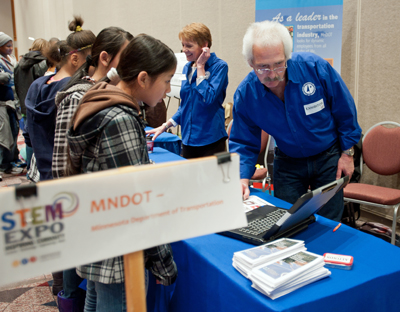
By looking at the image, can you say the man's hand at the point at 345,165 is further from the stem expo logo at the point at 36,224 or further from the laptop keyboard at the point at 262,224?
the stem expo logo at the point at 36,224

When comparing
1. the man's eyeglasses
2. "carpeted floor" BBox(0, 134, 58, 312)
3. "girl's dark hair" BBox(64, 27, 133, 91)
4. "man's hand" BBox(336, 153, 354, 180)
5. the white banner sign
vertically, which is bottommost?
"carpeted floor" BBox(0, 134, 58, 312)

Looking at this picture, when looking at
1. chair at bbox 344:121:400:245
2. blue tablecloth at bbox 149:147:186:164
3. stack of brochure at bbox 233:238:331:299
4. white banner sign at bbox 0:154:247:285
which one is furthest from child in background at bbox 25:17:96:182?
chair at bbox 344:121:400:245

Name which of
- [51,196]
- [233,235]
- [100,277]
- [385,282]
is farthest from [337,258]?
[51,196]

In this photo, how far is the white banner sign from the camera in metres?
0.60

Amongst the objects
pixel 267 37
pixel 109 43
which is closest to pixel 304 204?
pixel 267 37

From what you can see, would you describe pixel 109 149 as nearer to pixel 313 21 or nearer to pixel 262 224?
pixel 262 224

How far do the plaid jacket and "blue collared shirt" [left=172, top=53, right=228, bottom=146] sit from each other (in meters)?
1.59

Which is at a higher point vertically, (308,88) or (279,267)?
(308,88)

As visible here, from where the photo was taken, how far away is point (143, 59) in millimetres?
1152

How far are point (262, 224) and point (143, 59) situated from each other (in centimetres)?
76

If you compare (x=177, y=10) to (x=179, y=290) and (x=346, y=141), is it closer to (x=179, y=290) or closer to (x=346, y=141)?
(x=346, y=141)

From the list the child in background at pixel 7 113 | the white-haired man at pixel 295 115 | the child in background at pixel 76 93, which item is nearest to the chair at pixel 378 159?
the white-haired man at pixel 295 115

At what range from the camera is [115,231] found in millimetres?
670

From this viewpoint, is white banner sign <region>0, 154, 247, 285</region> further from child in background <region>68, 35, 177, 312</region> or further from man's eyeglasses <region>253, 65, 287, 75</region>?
man's eyeglasses <region>253, 65, 287, 75</region>
